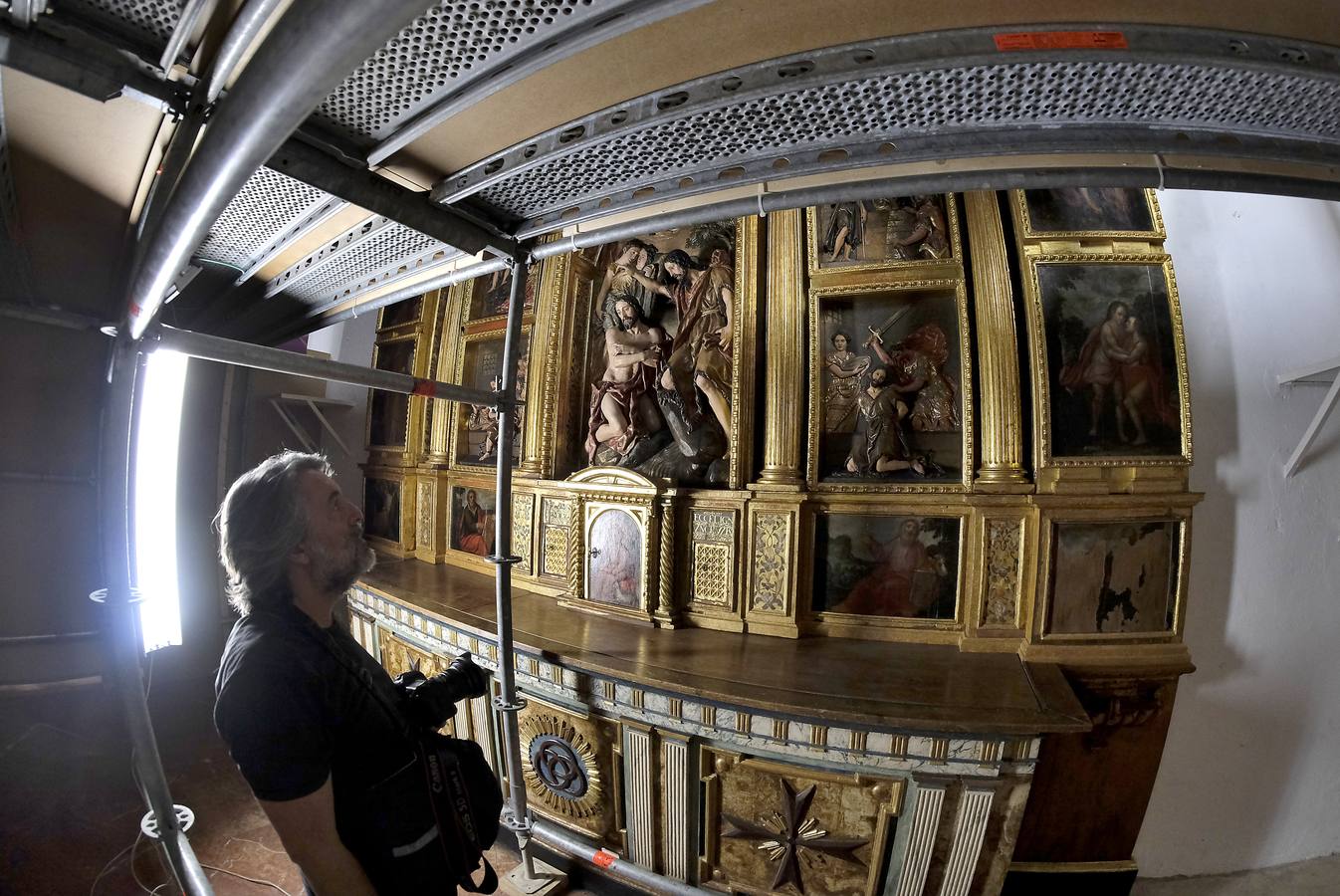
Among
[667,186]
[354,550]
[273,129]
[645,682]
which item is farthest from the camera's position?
[645,682]

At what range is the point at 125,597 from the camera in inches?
47.9

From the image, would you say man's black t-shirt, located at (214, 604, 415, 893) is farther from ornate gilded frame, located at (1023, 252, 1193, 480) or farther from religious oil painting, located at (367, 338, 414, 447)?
religious oil painting, located at (367, 338, 414, 447)

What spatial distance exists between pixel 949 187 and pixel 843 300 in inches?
99.6

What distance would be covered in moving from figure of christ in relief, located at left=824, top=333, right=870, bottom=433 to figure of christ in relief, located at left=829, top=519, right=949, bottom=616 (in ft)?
2.60

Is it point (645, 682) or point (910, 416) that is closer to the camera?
point (645, 682)

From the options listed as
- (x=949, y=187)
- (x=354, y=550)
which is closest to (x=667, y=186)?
(x=949, y=187)

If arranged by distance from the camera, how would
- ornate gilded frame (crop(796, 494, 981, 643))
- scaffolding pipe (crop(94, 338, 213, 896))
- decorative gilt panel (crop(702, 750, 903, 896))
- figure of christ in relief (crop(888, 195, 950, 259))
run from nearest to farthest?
scaffolding pipe (crop(94, 338, 213, 896)), decorative gilt panel (crop(702, 750, 903, 896)), ornate gilded frame (crop(796, 494, 981, 643)), figure of christ in relief (crop(888, 195, 950, 259))

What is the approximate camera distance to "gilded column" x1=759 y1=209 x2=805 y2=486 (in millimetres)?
3389

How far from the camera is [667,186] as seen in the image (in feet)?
4.09

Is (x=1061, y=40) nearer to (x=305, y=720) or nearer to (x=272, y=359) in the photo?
(x=272, y=359)

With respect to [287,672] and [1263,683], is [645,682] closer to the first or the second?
[287,672]

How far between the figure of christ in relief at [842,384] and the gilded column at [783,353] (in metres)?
0.20

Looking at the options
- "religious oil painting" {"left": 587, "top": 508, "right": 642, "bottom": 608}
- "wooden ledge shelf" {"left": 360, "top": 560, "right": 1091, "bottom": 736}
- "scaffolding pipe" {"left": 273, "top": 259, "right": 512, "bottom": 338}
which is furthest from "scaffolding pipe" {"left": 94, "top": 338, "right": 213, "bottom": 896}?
→ "religious oil painting" {"left": 587, "top": 508, "right": 642, "bottom": 608}

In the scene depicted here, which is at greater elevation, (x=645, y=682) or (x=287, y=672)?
(x=287, y=672)
